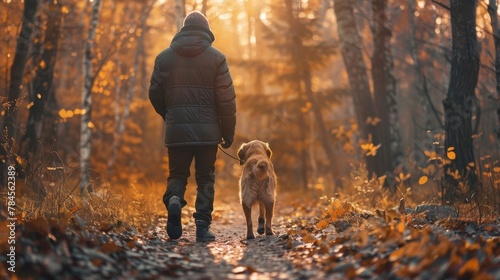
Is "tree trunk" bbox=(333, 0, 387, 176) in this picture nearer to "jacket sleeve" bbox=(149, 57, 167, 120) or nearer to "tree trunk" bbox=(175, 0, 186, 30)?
"tree trunk" bbox=(175, 0, 186, 30)

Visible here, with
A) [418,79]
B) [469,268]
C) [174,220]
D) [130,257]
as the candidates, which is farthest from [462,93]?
[418,79]

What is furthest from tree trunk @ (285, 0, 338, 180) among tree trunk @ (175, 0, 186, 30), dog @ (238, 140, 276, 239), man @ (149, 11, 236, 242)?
man @ (149, 11, 236, 242)

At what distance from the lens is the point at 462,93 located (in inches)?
352

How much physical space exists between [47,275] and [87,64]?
384 inches

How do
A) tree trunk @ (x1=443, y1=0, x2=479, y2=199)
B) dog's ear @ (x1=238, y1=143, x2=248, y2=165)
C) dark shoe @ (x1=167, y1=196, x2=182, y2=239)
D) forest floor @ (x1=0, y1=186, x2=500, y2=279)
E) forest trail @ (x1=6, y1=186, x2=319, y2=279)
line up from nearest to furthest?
forest floor @ (x1=0, y1=186, x2=500, y2=279)
forest trail @ (x1=6, y1=186, x2=319, y2=279)
dark shoe @ (x1=167, y1=196, x2=182, y2=239)
dog's ear @ (x1=238, y1=143, x2=248, y2=165)
tree trunk @ (x1=443, y1=0, x2=479, y2=199)

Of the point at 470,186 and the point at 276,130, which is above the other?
the point at 276,130

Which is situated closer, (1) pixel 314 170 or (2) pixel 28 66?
(2) pixel 28 66

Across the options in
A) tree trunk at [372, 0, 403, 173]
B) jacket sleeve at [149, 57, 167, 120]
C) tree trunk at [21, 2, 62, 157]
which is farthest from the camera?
tree trunk at [372, 0, 403, 173]

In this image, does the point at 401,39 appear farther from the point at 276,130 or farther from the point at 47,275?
the point at 47,275

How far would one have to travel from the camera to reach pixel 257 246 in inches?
261

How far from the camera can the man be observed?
23.3ft

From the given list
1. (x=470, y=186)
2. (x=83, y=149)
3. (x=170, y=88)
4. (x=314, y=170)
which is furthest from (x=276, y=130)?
(x=170, y=88)

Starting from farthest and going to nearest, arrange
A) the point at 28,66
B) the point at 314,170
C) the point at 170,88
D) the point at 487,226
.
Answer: the point at 314,170, the point at 28,66, the point at 170,88, the point at 487,226

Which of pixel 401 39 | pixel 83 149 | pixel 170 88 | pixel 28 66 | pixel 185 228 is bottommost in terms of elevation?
pixel 185 228
